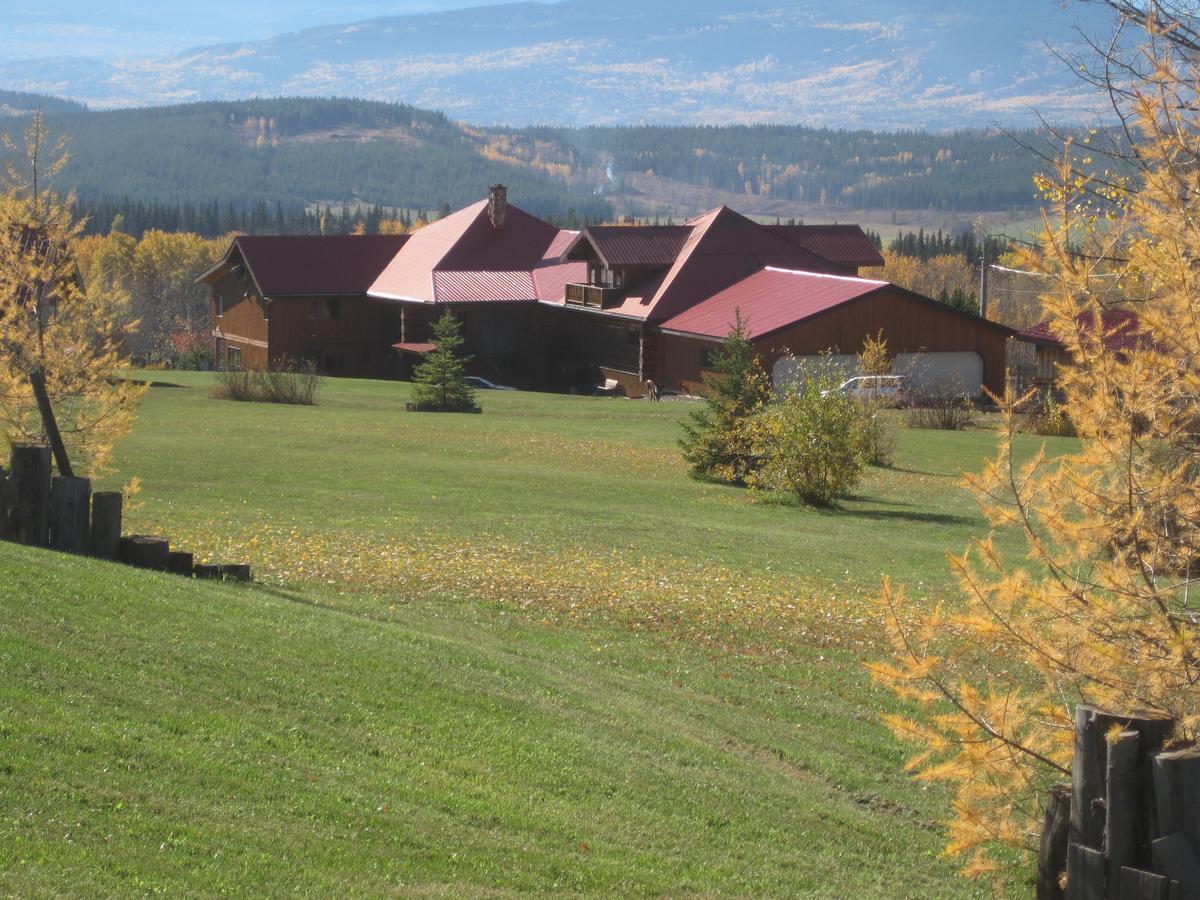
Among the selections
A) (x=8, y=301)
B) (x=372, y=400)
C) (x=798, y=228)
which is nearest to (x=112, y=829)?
(x=8, y=301)

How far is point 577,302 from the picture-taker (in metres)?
65.4

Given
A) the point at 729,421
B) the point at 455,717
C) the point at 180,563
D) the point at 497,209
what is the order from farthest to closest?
the point at 497,209 → the point at 729,421 → the point at 180,563 → the point at 455,717

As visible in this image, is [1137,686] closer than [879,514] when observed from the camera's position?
Yes

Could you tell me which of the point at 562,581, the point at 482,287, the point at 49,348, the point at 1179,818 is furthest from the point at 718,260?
the point at 1179,818

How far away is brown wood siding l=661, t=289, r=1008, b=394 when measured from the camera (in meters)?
53.9

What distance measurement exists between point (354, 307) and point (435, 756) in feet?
213

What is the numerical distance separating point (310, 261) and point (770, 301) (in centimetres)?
2752

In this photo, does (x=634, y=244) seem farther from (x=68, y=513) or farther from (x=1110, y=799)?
(x=1110, y=799)

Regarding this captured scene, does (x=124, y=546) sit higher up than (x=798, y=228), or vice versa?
(x=798, y=228)

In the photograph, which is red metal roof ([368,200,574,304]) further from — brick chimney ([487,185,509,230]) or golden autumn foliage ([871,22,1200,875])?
golden autumn foliage ([871,22,1200,875])

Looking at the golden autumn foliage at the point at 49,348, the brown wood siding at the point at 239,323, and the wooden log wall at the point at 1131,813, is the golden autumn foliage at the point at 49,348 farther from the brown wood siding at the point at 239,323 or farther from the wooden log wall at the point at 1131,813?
the brown wood siding at the point at 239,323

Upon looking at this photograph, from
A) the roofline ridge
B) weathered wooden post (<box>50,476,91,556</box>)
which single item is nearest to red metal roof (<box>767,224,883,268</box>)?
the roofline ridge

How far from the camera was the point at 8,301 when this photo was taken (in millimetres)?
21375

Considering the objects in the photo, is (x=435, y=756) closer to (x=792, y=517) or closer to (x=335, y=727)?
(x=335, y=727)
